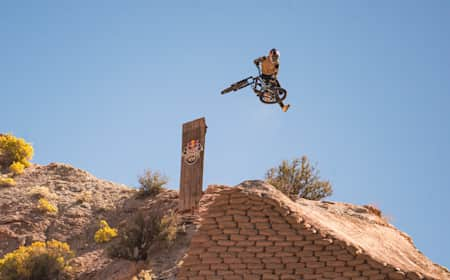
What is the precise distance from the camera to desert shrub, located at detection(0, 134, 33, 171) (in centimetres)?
2881

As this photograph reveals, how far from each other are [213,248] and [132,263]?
6.86 m

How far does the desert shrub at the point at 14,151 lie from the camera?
94.5 feet

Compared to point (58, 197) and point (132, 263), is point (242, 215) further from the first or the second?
point (58, 197)

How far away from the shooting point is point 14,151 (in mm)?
29062

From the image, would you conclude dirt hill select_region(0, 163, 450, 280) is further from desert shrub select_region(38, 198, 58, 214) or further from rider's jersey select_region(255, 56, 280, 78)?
rider's jersey select_region(255, 56, 280, 78)

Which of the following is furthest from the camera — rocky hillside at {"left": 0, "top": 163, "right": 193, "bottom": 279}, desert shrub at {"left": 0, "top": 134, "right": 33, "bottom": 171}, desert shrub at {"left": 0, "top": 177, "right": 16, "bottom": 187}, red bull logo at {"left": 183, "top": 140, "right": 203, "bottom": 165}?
desert shrub at {"left": 0, "top": 134, "right": 33, "bottom": 171}

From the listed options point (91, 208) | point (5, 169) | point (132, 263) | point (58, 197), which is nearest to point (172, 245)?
point (132, 263)

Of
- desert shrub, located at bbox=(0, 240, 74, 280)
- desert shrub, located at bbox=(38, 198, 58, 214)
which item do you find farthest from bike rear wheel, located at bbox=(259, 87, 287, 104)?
desert shrub, located at bbox=(38, 198, 58, 214)

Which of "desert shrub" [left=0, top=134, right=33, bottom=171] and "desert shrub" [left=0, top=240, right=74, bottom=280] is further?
"desert shrub" [left=0, top=134, right=33, bottom=171]

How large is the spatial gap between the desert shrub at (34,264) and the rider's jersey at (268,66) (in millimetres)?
A: 10250

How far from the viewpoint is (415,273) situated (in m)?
11.5

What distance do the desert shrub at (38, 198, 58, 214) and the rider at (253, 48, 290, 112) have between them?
44.2 feet

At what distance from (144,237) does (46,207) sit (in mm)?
6140

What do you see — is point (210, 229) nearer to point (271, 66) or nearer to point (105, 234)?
point (271, 66)
